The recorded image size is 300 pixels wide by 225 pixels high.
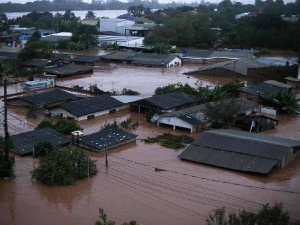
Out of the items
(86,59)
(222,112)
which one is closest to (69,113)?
(222,112)

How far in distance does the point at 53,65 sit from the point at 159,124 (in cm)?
1308

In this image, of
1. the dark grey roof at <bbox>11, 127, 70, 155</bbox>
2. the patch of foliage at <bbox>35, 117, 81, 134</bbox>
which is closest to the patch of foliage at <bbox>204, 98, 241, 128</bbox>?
the patch of foliage at <bbox>35, 117, 81, 134</bbox>

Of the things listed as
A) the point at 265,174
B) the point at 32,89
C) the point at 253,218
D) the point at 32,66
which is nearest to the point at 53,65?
the point at 32,66

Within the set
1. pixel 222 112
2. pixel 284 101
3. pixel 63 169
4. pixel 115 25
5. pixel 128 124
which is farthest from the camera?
pixel 115 25

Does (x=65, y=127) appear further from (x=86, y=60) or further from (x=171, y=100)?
(x=86, y=60)

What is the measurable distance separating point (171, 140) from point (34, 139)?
158 inches

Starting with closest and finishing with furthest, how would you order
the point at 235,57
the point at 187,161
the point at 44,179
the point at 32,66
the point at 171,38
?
the point at 44,179, the point at 187,161, the point at 32,66, the point at 235,57, the point at 171,38

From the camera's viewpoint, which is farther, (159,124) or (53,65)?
(53,65)

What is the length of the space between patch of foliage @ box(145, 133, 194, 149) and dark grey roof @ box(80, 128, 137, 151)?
0.67m

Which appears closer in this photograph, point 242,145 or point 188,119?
point 242,145

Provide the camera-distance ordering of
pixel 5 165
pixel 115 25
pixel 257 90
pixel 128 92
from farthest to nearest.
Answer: pixel 115 25 → pixel 128 92 → pixel 257 90 → pixel 5 165

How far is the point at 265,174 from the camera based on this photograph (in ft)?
37.2

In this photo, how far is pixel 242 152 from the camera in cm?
1190

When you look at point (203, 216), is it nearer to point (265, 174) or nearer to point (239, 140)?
point (265, 174)
